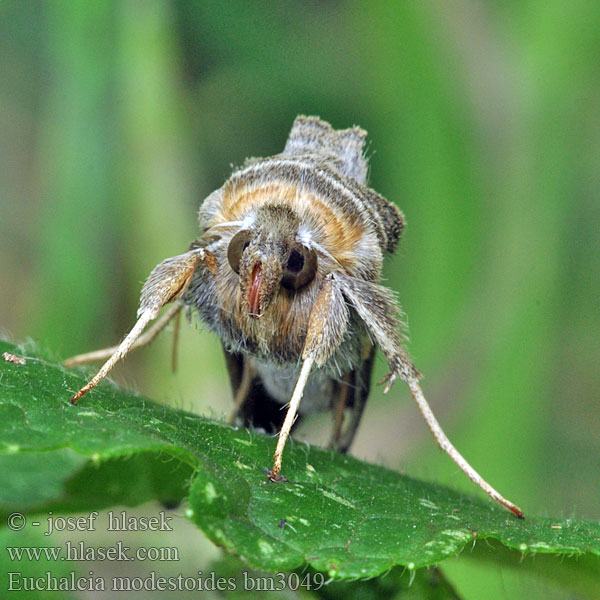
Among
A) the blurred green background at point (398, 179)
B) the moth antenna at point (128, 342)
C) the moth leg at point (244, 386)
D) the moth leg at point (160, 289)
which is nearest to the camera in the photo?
the moth antenna at point (128, 342)

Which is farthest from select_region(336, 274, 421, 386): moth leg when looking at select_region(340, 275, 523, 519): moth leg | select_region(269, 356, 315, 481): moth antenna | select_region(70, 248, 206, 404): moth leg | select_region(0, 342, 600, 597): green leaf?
select_region(70, 248, 206, 404): moth leg

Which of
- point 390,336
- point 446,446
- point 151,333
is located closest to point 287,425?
point 390,336

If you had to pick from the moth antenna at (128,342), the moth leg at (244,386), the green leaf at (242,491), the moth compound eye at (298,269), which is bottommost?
the moth leg at (244,386)

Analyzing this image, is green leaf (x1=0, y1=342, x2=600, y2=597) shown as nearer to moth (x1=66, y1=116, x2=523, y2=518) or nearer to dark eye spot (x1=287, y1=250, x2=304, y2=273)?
moth (x1=66, y1=116, x2=523, y2=518)

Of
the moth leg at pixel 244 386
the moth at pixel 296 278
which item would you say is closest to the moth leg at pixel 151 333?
the moth at pixel 296 278

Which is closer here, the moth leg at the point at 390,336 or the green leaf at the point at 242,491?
the green leaf at the point at 242,491

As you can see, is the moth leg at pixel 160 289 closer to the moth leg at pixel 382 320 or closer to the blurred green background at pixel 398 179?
the moth leg at pixel 382 320

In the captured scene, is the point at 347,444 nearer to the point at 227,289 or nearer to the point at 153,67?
the point at 227,289
